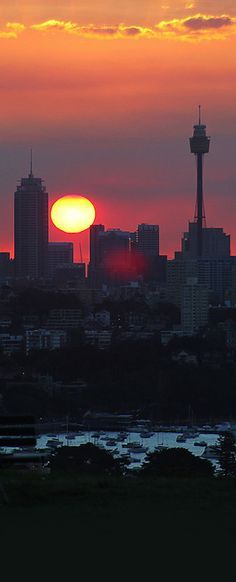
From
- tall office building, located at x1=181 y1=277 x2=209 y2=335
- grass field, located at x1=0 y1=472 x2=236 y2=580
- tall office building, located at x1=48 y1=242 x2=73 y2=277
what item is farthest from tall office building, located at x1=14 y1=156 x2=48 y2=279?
grass field, located at x1=0 y1=472 x2=236 y2=580

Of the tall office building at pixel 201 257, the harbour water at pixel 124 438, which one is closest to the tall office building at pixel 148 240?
the tall office building at pixel 201 257

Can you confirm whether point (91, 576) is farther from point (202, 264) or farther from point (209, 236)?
point (209, 236)

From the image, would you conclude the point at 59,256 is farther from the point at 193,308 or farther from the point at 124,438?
the point at 124,438

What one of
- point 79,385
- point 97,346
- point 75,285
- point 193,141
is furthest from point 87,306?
point 193,141

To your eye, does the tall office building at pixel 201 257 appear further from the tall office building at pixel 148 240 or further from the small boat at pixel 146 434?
the small boat at pixel 146 434

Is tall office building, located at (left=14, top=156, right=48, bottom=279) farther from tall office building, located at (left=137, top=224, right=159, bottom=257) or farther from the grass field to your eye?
the grass field

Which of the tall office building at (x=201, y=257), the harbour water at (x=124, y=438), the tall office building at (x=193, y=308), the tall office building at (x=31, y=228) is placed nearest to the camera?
the harbour water at (x=124, y=438)

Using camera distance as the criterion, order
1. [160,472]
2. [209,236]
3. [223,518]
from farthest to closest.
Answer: [209,236] → [160,472] → [223,518]
